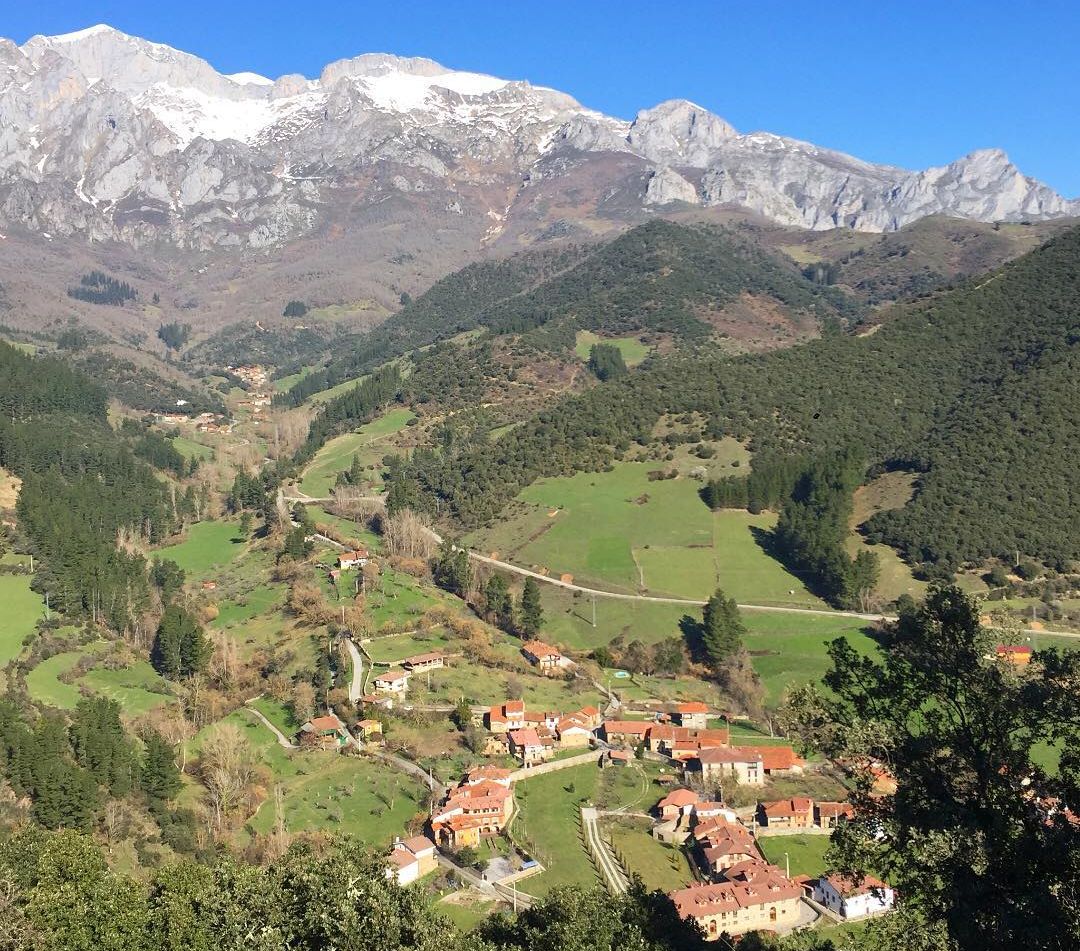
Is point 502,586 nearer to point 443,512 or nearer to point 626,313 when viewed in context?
point 443,512

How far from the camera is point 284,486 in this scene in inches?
4611

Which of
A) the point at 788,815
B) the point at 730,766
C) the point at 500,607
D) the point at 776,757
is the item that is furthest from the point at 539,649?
the point at 788,815

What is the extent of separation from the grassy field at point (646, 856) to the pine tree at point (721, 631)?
983 inches

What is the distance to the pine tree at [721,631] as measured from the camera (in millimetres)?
70562

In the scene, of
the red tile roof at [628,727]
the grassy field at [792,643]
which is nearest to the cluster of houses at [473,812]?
the red tile roof at [628,727]

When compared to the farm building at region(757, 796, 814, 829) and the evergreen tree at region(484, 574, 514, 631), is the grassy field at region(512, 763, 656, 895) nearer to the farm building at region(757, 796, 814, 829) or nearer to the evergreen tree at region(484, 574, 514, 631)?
the farm building at region(757, 796, 814, 829)

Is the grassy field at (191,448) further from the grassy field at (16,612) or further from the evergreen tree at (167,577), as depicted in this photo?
the grassy field at (16,612)

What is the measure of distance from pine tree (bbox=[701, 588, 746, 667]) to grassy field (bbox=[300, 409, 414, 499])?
187 ft

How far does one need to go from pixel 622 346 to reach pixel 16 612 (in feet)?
382

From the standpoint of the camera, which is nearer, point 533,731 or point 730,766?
point 730,766

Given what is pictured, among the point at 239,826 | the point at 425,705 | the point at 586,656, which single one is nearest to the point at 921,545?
the point at 586,656

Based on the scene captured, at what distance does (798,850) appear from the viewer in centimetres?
4556

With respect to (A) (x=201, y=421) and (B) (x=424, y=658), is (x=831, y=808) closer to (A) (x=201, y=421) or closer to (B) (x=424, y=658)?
(B) (x=424, y=658)

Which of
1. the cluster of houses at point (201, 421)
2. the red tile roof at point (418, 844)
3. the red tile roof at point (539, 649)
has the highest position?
the cluster of houses at point (201, 421)
